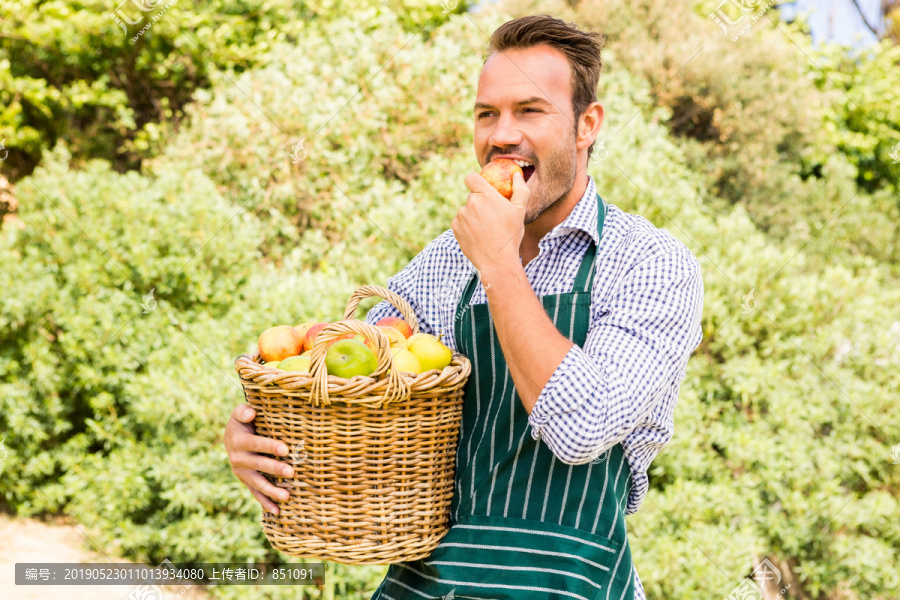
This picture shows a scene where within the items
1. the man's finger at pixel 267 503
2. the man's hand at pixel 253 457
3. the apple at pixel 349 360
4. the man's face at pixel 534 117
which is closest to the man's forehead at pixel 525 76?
the man's face at pixel 534 117

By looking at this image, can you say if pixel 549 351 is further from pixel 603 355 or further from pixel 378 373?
pixel 378 373

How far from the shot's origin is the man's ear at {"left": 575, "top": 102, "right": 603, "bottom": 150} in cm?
209

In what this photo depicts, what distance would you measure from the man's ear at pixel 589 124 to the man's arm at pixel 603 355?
51 cm

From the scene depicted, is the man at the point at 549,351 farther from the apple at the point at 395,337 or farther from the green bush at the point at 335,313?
the green bush at the point at 335,313

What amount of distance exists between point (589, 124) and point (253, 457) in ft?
4.15

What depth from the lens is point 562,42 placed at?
2.03 meters

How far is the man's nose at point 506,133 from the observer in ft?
6.36

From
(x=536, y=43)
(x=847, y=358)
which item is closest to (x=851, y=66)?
(x=847, y=358)

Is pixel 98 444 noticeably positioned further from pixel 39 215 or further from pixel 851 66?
pixel 851 66

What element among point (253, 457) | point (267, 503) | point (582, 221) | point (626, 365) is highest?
point (582, 221)

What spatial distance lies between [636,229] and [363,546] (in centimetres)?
100

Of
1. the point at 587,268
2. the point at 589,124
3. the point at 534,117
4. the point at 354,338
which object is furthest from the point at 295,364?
the point at 589,124

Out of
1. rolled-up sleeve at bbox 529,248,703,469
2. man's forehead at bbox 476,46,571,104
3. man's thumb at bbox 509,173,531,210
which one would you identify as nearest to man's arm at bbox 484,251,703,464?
rolled-up sleeve at bbox 529,248,703,469

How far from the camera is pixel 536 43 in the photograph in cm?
202
